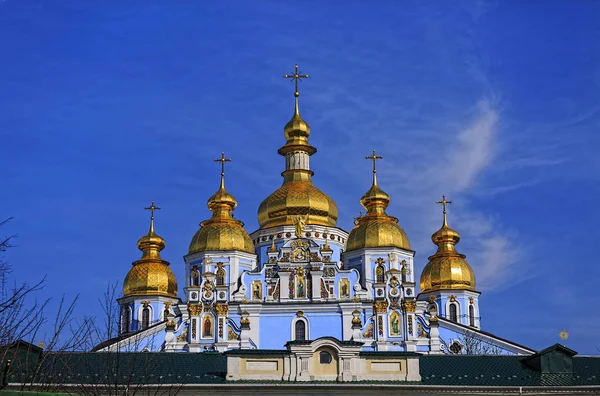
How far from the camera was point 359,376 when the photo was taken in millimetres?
37875

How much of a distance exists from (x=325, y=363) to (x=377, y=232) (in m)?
32.1

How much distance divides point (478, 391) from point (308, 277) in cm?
2848

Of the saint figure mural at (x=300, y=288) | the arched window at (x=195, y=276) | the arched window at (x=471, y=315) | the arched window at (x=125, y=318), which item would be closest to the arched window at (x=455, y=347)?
the arched window at (x=471, y=315)

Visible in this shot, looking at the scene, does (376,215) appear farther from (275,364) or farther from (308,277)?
(275,364)

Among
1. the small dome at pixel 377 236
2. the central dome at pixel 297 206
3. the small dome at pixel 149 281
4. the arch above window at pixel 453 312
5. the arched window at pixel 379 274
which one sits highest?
the central dome at pixel 297 206

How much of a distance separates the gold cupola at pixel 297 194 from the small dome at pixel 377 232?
3.09 metres

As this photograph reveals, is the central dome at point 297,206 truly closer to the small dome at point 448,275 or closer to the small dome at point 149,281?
the small dome at point 149,281

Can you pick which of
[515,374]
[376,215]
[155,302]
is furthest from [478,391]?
[155,302]

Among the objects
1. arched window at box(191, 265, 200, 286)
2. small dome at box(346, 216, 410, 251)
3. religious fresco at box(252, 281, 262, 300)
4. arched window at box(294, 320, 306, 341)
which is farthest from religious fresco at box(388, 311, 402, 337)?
arched window at box(191, 265, 200, 286)

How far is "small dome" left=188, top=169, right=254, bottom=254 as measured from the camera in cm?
7112

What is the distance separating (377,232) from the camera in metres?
69.9

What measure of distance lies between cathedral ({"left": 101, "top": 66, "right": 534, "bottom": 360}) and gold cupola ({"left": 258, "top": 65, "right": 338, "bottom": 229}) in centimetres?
9

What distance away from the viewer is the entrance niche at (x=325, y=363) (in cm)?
3806

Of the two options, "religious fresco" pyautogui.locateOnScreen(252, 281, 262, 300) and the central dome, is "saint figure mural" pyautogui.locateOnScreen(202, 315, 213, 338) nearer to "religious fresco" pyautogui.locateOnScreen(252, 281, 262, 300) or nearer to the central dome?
"religious fresco" pyautogui.locateOnScreen(252, 281, 262, 300)
